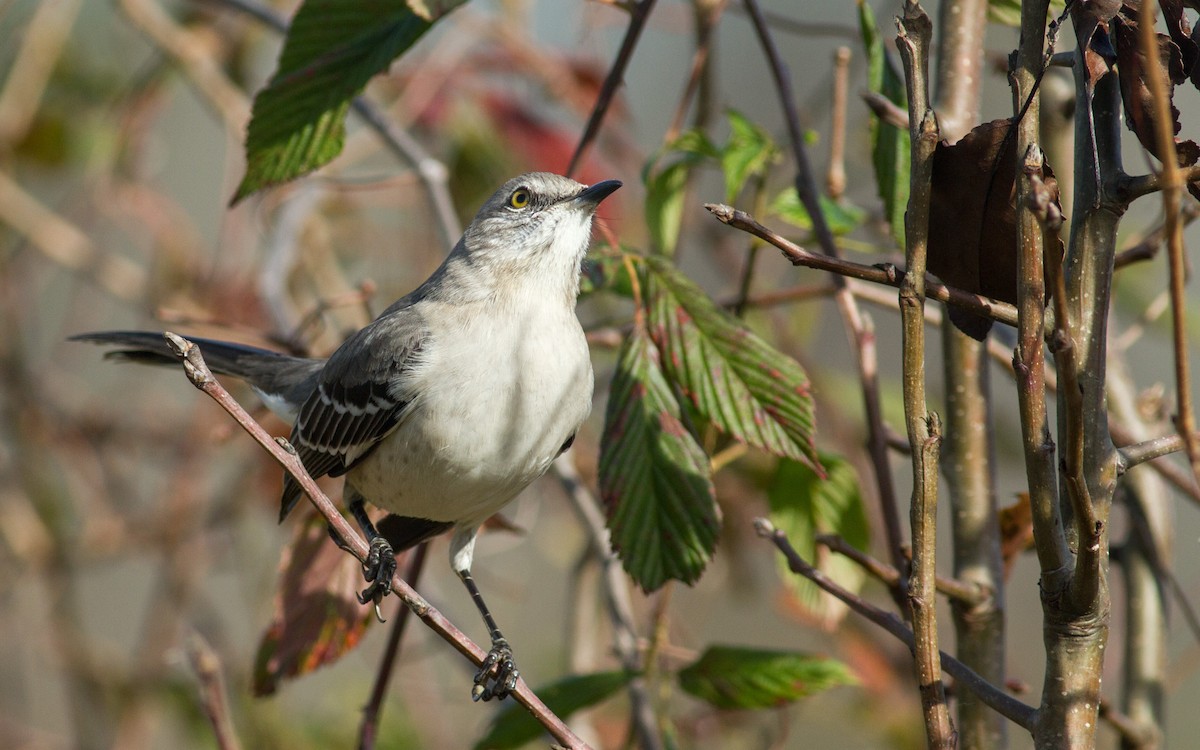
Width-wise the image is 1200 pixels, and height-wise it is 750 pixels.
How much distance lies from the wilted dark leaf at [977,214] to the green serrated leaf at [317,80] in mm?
1420

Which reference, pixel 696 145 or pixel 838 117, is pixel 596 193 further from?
pixel 838 117

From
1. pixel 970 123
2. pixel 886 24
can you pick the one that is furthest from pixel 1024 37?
pixel 886 24

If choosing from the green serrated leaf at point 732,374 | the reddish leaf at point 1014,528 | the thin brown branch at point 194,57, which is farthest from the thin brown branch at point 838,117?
the thin brown branch at point 194,57

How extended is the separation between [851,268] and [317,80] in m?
1.69

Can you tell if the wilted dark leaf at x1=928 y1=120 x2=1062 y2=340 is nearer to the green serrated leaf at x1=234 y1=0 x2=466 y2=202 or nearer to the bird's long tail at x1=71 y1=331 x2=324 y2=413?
the green serrated leaf at x1=234 y1=0 x2=466 y2=202

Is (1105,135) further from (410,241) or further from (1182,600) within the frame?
(410,241)

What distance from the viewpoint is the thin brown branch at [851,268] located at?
5.04ft

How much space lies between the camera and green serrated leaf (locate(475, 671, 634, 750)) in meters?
2.78

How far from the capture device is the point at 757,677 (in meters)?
2.74

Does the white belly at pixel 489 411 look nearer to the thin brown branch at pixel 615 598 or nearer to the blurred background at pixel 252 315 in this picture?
the thin brown branch at pixel 615 598

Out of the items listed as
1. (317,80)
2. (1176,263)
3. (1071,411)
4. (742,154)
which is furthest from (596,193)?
(1176,263)

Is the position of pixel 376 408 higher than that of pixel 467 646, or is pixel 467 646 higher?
pixel 376 408

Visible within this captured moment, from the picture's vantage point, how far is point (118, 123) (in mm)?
5352

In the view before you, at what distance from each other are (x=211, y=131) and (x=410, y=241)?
4907 mm
